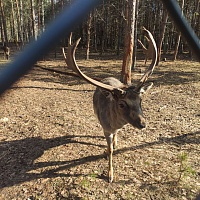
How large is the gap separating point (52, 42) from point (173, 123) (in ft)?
21.1

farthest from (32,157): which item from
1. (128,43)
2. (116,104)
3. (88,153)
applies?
(128,43)

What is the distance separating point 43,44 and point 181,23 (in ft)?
2.19

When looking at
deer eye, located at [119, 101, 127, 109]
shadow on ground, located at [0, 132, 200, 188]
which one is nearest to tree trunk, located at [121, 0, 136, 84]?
shadow on ground, located at [0, 132, 200, 188]

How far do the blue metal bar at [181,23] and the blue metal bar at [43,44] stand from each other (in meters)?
0.32

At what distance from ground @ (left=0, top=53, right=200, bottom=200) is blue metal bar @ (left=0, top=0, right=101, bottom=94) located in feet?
5.01

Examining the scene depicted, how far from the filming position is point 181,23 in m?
1.13

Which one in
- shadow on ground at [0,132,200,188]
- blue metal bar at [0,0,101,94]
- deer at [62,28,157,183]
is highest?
blue metal bar at [0,0,101,94]

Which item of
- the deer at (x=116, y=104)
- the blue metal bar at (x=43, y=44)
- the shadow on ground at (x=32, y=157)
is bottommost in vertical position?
the shadow on ground at (x=32, y=157)

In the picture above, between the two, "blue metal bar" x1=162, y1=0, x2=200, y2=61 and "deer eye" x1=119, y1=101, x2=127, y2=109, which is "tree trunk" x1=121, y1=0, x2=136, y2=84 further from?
→ "blue metal bar" x1=162, y1=0, x2=200, y2=61

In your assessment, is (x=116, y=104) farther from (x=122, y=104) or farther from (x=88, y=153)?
(x=88, y=153)

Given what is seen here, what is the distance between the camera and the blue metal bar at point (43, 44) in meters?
0.80

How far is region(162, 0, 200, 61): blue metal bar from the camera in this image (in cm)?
102

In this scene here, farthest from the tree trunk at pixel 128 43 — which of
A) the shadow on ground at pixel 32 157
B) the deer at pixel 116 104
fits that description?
the deer at pixel 116 104

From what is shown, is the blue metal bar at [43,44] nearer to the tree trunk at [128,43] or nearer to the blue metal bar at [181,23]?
the blue metal bar at [181,23]
